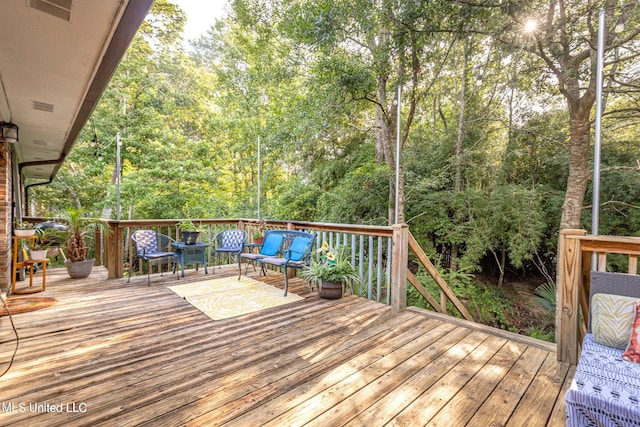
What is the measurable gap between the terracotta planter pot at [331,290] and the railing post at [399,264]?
0.73 meters

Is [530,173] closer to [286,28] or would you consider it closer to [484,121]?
[484,121]

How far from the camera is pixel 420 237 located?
7.20m

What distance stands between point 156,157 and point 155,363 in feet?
27.7

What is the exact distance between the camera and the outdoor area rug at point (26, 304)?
3.21 metres

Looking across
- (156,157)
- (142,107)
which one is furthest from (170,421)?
(142,107)

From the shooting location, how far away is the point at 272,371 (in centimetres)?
205

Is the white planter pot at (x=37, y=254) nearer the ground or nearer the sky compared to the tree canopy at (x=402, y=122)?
nearer the ground

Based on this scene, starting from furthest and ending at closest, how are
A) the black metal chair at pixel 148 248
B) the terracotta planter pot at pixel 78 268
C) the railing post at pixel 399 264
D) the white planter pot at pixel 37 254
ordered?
the terracotta planter pot at pixel 78 268 → the black metal chair at pixel 148 248 → the white planter pot at pixel 37 254 → the railing post at pixel 399 264

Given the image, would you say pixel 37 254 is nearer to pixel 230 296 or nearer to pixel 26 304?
pixel 26 304

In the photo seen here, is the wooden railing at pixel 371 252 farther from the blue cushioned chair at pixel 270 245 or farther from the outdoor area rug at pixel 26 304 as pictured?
the outdoor area rug at pixel 26 304

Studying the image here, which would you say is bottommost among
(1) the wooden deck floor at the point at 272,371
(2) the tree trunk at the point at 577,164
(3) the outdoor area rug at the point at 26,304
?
(3) the outdoor area rug at the point at 26,304

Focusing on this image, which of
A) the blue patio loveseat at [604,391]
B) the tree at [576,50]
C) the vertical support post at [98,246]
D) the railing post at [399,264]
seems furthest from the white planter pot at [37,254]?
the tree at [576,50]

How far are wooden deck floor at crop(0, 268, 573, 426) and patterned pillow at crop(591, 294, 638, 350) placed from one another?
1.37ft

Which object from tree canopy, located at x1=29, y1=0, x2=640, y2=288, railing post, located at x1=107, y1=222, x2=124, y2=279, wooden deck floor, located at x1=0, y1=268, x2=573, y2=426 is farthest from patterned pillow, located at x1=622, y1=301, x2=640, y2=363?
railing post, located at x1=107, y1=222, x2=124, y2=279
